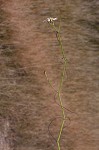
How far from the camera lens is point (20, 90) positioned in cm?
174

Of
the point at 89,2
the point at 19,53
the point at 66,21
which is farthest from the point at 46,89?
the point at 89,2

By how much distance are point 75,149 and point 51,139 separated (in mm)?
119

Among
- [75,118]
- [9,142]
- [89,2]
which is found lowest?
[9,142]

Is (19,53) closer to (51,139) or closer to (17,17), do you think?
(17,17)

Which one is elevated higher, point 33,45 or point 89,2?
point 89,2

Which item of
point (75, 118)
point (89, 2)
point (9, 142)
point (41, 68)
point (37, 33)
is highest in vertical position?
point (89, 2)

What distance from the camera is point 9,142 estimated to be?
68.7 inches

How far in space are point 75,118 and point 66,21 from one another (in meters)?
0.45

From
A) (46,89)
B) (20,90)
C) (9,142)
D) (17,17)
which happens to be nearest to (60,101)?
(46,89)

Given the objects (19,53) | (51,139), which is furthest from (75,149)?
(19,53)

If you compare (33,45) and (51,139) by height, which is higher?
(33,45)

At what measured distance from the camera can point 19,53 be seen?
5.72ft

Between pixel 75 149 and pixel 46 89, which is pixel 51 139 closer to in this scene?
pixel 75 149

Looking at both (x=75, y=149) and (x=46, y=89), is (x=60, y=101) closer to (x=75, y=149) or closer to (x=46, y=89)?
(x=46, y=89)
